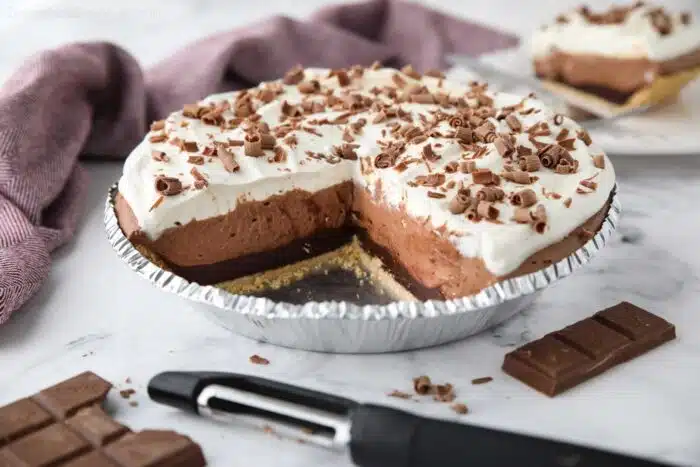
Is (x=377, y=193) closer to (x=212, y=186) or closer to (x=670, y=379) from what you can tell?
(x=212, y=186)

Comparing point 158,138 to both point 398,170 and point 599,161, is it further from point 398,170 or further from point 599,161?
point 599,161

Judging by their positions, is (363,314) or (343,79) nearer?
(363,314)

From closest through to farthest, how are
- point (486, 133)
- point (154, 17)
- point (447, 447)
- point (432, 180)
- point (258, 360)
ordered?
point (447, 447)
point (258, 360)
point (432, 180)
point (486, 133)
point (154, 17)

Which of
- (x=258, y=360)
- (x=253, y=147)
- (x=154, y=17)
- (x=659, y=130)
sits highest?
(x=253, y=147)

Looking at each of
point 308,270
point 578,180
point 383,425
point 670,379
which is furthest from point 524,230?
point 308,270

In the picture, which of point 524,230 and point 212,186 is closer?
point 524,230

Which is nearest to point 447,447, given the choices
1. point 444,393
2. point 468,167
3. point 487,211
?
point 444,393

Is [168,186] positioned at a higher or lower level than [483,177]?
lower

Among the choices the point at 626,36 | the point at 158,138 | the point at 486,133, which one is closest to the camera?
the point at 486,133
